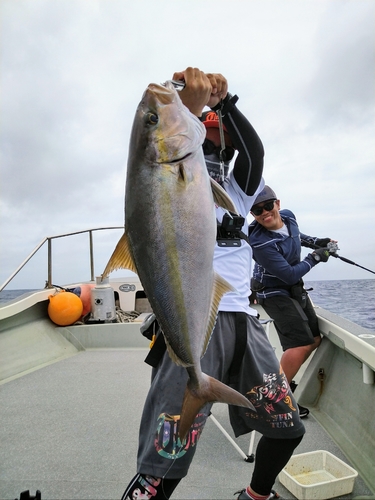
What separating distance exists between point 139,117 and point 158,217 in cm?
35

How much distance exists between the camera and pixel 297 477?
2.54m

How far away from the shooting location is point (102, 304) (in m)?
6.35

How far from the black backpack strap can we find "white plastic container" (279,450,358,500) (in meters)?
0.99

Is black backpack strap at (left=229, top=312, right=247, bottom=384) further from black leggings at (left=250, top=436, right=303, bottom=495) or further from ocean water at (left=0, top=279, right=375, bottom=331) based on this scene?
ocean water at (left=0, top=279, right=375, bottom=331)

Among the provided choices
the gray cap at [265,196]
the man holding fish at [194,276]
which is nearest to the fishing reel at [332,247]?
the gray cap at [265,196]

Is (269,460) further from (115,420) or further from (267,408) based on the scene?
(115,420)

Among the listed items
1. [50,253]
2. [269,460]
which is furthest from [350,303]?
[269,460]

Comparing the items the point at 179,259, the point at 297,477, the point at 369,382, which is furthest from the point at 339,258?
the point at 179,259

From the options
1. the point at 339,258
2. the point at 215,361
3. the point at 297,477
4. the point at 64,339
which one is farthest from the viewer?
the point at 64,339

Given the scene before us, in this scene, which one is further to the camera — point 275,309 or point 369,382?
point 275,309

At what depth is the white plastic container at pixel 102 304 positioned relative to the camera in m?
6.33

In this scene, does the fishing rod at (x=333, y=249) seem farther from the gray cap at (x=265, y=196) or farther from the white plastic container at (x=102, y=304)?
the white plastic container at (x=102, y=304)

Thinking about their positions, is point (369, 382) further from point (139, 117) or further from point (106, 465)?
point (139, 117)

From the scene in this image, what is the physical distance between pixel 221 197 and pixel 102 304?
528 cm
